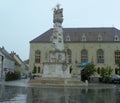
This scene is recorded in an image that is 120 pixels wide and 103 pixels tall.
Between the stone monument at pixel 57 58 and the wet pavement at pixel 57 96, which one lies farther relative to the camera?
the stone monument at pixel 57 58

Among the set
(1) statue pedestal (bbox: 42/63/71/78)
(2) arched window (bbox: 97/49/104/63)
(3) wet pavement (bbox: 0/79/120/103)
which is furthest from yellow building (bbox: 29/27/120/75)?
(3) wet pavement (bbox: 0/79/120/103)

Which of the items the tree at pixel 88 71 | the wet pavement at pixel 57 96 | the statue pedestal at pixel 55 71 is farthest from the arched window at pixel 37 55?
the wet pavement at pixel 57 96

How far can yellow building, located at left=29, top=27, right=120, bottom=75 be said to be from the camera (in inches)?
3393

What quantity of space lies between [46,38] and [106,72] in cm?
3221

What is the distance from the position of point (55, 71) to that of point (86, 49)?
46.8 m

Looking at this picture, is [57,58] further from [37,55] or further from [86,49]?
[37,55]

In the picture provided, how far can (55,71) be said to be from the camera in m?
41.7

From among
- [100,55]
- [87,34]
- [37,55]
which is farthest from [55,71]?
[87,34]

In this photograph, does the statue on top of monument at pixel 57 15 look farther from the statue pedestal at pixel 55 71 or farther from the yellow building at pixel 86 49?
the yellow building at pixel 86 49

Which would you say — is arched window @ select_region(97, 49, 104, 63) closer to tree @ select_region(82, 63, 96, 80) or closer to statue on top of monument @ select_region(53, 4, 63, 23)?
tree @ select_region(82, 63, 96, 80)

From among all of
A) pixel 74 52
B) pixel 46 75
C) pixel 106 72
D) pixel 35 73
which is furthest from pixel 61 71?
pixel 74 52

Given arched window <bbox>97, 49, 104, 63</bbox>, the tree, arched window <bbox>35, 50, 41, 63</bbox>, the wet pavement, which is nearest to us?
the wet pavement

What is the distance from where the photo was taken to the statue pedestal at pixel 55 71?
41.6m

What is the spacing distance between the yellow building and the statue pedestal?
43.0 meters
